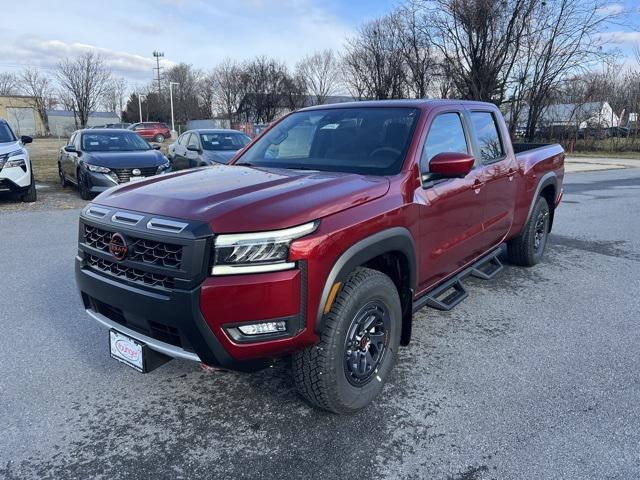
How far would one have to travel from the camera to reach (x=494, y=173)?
4.32 metres

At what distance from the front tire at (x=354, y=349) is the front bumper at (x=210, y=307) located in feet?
0.56

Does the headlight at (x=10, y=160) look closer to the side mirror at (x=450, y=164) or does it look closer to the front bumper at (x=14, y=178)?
the front bumper at (x=14, y=178)

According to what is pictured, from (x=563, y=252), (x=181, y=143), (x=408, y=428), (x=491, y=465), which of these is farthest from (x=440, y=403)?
(x=181, y=143)

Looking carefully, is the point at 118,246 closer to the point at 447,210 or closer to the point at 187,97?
the point at 447,210

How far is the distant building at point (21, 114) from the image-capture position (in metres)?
57.7

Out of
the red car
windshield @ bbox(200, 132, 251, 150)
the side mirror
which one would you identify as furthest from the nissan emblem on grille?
the red car

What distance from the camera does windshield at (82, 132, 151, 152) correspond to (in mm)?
10969

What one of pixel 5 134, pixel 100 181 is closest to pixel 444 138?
pixel 100 181

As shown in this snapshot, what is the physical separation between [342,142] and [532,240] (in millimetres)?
3039

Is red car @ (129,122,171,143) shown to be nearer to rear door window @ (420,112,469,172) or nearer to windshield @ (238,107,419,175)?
windshield @ (238,107,419,175)

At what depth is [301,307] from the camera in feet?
7.79

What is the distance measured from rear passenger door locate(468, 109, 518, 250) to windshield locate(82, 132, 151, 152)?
8860 millimetres

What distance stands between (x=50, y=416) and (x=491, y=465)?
8.18 ft

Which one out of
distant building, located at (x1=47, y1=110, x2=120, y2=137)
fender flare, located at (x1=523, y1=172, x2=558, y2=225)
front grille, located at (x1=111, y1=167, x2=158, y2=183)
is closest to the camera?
fender flare, located at (x1=523, y1=172, x2=558, y2=225)
